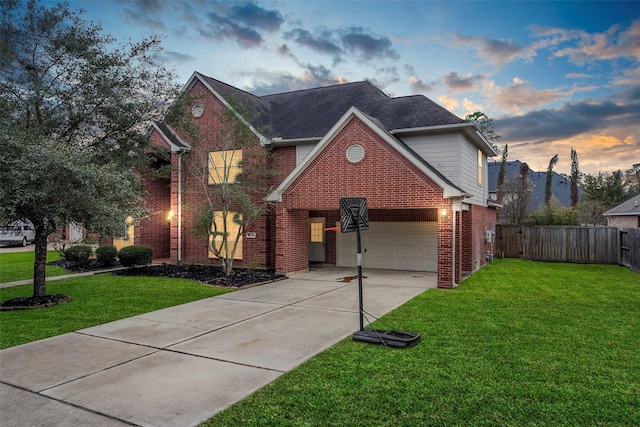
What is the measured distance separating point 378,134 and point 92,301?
29.6 ft

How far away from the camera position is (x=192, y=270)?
49.3 feet

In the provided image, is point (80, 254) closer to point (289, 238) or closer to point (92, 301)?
point (92, 301)

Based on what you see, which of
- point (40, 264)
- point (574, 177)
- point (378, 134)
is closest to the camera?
point (40, 264)

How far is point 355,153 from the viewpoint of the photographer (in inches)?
497

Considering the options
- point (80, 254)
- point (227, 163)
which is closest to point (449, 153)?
point (227, 163)

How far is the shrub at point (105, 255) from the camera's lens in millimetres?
16172

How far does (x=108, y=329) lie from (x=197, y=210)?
7106 mm

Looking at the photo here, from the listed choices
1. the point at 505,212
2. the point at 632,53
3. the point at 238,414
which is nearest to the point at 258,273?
the point at 238,414

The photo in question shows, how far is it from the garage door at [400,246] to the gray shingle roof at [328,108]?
160 inches

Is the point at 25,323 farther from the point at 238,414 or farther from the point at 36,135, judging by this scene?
the point at 238,414

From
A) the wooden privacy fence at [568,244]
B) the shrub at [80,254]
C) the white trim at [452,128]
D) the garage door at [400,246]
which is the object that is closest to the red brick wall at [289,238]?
the garage door at [400,246]

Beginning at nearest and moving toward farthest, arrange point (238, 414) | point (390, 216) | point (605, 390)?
1. point (238, 414)
2. point (605, 390)
3. point (390, 216)

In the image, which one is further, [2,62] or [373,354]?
[2,62]

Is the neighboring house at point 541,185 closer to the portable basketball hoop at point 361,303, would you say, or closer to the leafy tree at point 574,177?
the leafy tree at point 574,177
